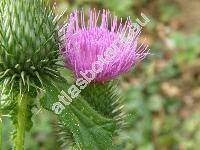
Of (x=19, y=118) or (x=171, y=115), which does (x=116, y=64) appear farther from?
(x=171, y=115)

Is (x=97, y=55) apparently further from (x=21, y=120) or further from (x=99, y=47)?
(x=21, y=120)

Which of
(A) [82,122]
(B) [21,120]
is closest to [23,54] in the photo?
(B) [21,120]

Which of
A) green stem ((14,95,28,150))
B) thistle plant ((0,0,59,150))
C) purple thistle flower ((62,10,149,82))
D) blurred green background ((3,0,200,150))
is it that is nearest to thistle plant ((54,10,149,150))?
purple thistle flower ((62,10,149,82))

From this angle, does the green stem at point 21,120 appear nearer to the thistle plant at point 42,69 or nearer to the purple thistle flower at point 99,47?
the thistle plant at point 42,69

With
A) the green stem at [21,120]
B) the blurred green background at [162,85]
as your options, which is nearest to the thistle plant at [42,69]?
the green stem at [21,120]

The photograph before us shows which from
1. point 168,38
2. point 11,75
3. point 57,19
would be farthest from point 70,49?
point 168,38

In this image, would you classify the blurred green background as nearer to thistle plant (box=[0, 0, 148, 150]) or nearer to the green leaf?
thistle plant (box=[0, 0, 148, 150])
